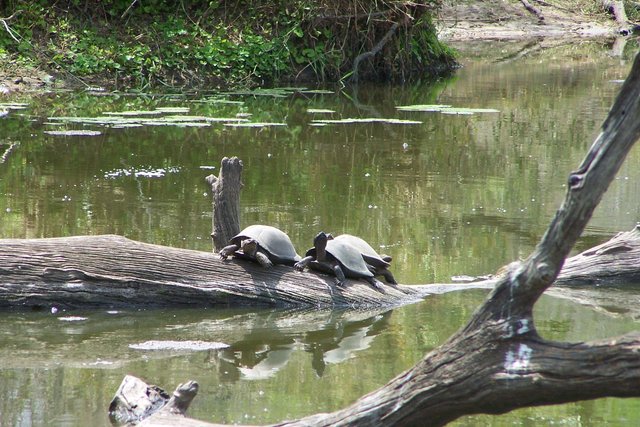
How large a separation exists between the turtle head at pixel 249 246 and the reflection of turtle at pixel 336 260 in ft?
1.07

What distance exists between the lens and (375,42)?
768 inches

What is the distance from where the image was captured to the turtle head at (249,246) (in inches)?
239

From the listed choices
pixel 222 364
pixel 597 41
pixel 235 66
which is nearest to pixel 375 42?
pixel 235 66

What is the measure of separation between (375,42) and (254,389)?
1535cm

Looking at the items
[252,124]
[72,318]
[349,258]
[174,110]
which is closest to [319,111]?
[252,124]

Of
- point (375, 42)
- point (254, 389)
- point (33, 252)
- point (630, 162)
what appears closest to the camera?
point (254, 389)

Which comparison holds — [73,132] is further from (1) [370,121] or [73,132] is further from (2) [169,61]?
(2) [169,61]

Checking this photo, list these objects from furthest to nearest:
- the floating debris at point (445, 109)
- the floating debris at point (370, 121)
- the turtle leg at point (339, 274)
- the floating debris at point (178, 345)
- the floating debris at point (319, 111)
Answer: the floating debris at point (445, 109)
the floating debris at point (319, 111)
the floating debris at point (370, 121)
the turtle leg at point (339, 274)
the floating debris at point (178, 345)

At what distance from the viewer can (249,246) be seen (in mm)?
6086

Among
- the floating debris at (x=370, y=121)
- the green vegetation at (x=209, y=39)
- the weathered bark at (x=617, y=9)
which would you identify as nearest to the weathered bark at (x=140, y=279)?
the floating debris at (x=370, y=121)

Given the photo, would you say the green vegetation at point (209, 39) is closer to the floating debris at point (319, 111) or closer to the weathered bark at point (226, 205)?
the floating debris at point (319, 111)

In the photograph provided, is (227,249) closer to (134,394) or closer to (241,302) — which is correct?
(241,302)

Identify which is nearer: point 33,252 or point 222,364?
point 222,364

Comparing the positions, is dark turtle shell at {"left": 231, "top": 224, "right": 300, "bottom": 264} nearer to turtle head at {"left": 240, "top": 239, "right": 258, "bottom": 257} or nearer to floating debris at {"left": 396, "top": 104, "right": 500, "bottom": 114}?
turtle head at {"left": 240, "top": 239, "right": 258, "bottom": 257}
